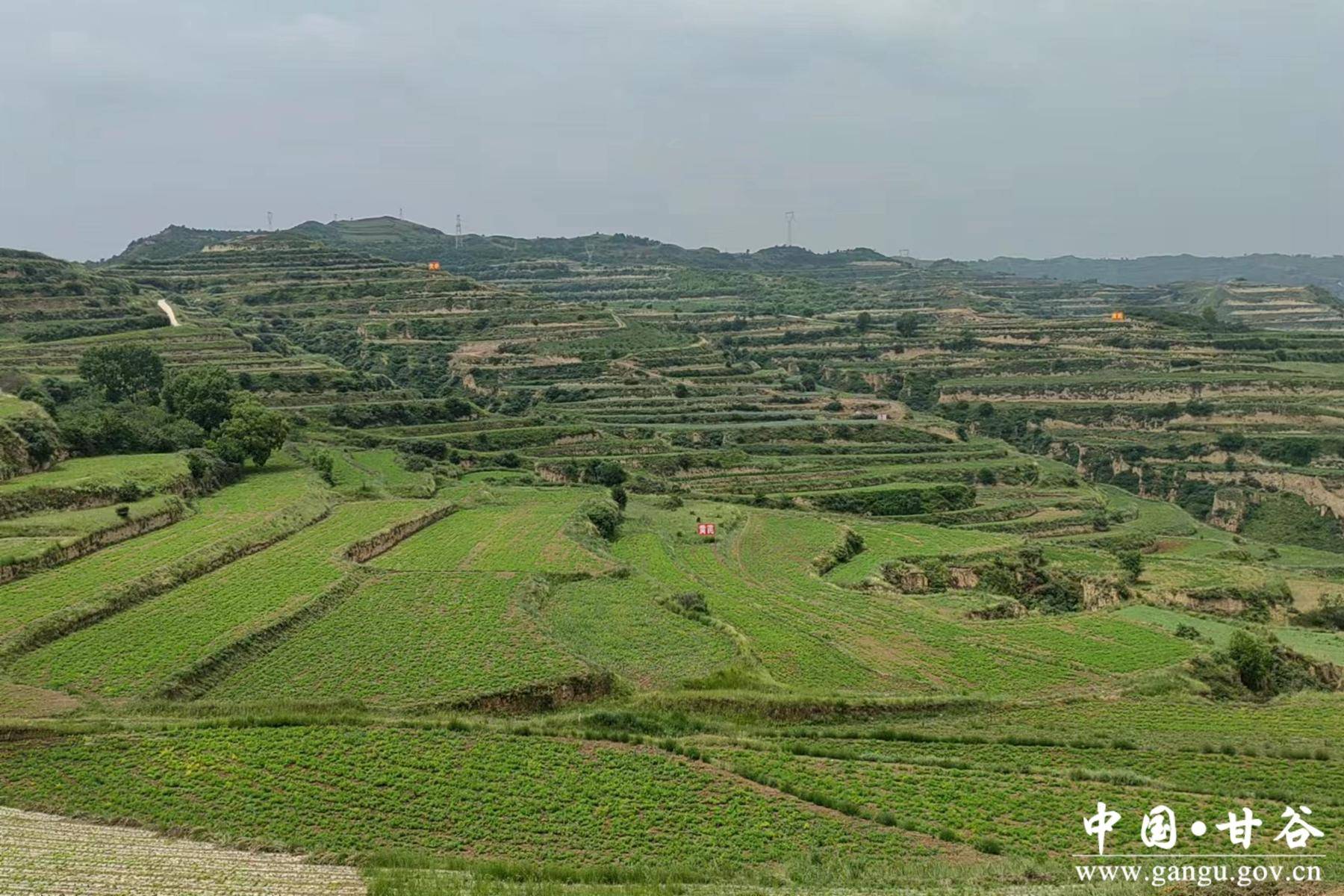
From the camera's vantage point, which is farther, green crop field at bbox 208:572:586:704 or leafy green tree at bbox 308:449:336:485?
leafy green tree at bbox 308:449:336:485

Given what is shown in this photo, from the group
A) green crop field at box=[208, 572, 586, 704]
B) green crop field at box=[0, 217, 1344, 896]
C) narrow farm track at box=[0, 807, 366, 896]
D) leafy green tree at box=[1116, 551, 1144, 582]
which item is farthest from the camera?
leafy green tree at box=[1116, 551, 1144, 582]

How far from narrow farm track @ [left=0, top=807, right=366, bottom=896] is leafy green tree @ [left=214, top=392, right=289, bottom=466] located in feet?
122

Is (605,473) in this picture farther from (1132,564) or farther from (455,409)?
(1132,564)

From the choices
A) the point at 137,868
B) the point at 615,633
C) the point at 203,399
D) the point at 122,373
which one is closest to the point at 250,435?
the point at 203,399

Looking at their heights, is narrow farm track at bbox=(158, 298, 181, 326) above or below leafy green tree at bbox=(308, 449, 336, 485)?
above

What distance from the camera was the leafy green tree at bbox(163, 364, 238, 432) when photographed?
196 ft

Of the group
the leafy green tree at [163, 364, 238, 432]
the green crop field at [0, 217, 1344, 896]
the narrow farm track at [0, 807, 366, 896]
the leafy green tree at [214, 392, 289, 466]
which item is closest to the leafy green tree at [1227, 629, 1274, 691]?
the green crop field at [0, 217, 1344, 896]

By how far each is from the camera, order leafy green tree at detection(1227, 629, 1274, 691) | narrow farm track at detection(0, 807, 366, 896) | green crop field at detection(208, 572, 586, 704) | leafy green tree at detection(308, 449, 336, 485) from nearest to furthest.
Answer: narrow farm track at detection(0, 807, 366, 896) < green crop field at detection(208, 572, 586, 704) < leafy green tree at detection(1227, 629, 1274, 691) < leafy green tree at detection(308, 449, 336, 485)

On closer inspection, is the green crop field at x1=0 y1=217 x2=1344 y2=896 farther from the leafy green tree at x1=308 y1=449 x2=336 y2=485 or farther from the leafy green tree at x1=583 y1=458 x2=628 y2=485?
the leafy green tree at x1=308 y1=449 x2=336 y2=485

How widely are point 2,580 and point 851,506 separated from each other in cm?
4660

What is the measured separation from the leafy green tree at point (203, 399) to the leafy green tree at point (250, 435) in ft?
8.24

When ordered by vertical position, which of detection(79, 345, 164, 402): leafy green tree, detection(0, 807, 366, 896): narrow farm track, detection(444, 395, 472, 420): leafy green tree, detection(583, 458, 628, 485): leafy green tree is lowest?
detection(583, 458, 628, 485): leafy green tree

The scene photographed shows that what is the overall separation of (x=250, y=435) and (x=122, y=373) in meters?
20.0

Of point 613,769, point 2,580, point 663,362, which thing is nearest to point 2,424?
point 2,580
